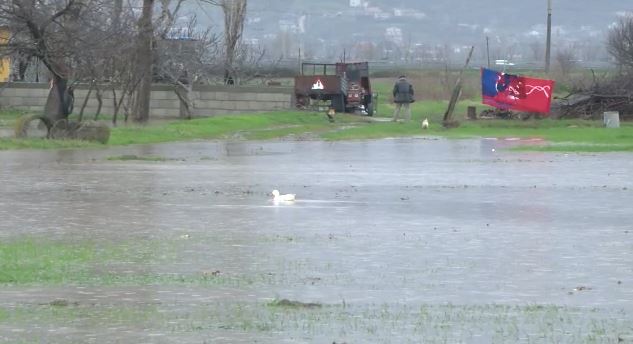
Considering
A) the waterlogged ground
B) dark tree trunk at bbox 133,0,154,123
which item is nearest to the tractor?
dark tree trunk at bbox 133,0,154,123

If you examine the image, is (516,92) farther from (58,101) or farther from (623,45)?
(58,101)

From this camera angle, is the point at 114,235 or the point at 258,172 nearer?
the point at 114,235

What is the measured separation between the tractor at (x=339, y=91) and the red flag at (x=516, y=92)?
18.0 ft

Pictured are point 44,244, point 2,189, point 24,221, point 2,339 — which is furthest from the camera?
point 2,189

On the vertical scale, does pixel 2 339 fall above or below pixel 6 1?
below

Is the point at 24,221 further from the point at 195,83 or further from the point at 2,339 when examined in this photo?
the point at 195,83

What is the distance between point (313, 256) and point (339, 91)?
3479 centimetres

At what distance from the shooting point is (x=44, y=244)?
13.4 metres

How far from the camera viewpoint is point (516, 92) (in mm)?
44812

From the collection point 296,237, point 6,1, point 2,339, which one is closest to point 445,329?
point 2,339

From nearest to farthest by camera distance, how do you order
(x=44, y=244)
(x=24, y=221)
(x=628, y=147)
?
(x=44, y=244) → (x=24, y=221) → (x=628, y=147)

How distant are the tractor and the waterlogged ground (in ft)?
74.4

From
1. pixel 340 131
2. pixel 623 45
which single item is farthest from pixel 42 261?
pixel 623 45

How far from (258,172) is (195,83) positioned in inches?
963
